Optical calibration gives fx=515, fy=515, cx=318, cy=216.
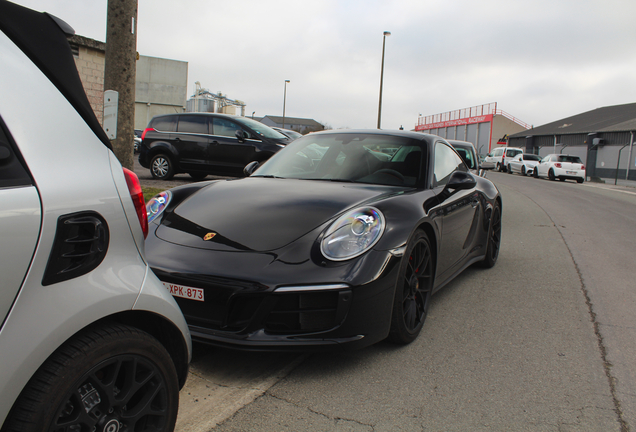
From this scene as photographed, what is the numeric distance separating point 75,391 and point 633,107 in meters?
47.6

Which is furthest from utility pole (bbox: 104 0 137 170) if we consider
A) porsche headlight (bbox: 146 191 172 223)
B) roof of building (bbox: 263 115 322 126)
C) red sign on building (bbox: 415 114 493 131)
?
roof of building (bbox: 263 115 322 126)

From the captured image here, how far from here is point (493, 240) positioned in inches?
221

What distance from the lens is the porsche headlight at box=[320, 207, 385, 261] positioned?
2838 mm

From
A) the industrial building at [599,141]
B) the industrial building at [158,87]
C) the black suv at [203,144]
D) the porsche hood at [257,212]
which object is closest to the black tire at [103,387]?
the porsche hood at [257,212]

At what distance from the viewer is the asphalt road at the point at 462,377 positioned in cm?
239

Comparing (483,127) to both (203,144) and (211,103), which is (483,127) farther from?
(203,144)

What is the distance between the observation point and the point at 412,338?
3297 mm

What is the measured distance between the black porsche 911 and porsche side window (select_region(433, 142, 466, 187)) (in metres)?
0.03

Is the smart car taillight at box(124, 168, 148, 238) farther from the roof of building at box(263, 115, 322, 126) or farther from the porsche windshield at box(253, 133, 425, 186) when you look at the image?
the roof of building at box(263, 115, 322, 126)

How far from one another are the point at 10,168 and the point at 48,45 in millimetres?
471

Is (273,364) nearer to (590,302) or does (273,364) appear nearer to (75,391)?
(75,391)

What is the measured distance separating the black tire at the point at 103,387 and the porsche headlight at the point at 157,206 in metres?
1.80

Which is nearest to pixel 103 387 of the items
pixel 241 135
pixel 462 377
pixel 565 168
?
pixel 462 377

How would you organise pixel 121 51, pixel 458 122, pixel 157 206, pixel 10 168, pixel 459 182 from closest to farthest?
pixel 10 168 < pixel 157 206 < pixel 459 182 < pixel 121 51 < pixel 458 122
